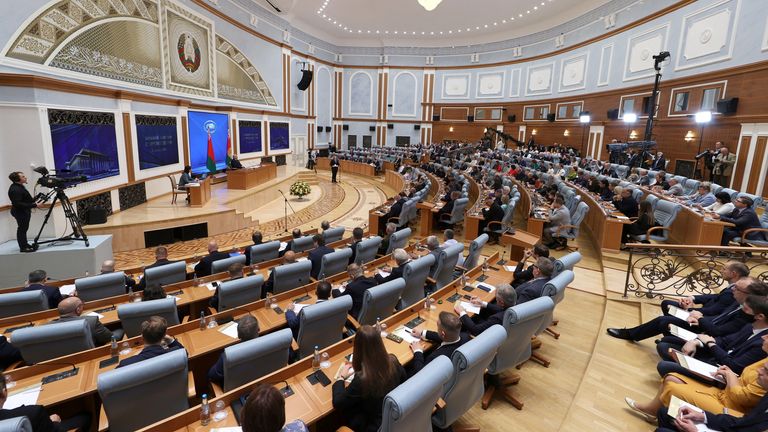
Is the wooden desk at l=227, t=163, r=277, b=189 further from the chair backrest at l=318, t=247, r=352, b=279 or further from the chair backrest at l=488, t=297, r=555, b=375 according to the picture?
the chair backrest at l=488, t=297, r=555, b=375

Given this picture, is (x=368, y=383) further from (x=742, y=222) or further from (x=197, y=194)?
(x=197, y=194)

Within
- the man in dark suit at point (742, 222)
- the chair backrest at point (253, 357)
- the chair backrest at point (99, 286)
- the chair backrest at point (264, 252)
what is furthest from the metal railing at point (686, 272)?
the chair backrest at point (99, 286)

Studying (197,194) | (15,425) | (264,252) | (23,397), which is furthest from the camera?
(197,194)

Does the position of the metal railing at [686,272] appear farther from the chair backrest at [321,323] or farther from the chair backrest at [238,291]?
the chair backrest at [238,291]

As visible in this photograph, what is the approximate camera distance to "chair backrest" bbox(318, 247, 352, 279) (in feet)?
18.3

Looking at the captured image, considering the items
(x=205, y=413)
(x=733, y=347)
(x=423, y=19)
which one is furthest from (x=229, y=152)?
(x=423, y=19)

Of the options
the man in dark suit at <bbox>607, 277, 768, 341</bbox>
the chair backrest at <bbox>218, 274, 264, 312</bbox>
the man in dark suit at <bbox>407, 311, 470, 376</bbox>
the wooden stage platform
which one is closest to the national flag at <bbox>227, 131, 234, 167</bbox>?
the wooden stage platform

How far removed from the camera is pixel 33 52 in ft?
26.1

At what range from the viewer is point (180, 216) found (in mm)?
9672

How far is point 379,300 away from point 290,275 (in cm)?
146

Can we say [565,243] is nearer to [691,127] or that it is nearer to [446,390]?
[446,390]

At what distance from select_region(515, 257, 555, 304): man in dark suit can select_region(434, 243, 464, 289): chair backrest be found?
1.14 meters

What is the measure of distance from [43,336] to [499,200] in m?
8.13

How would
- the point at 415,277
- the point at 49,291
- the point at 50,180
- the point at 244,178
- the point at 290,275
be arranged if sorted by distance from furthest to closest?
the point at 244,178, the point at 50,180, the point at 290,275, the point at 415,277, the point at 49,291
